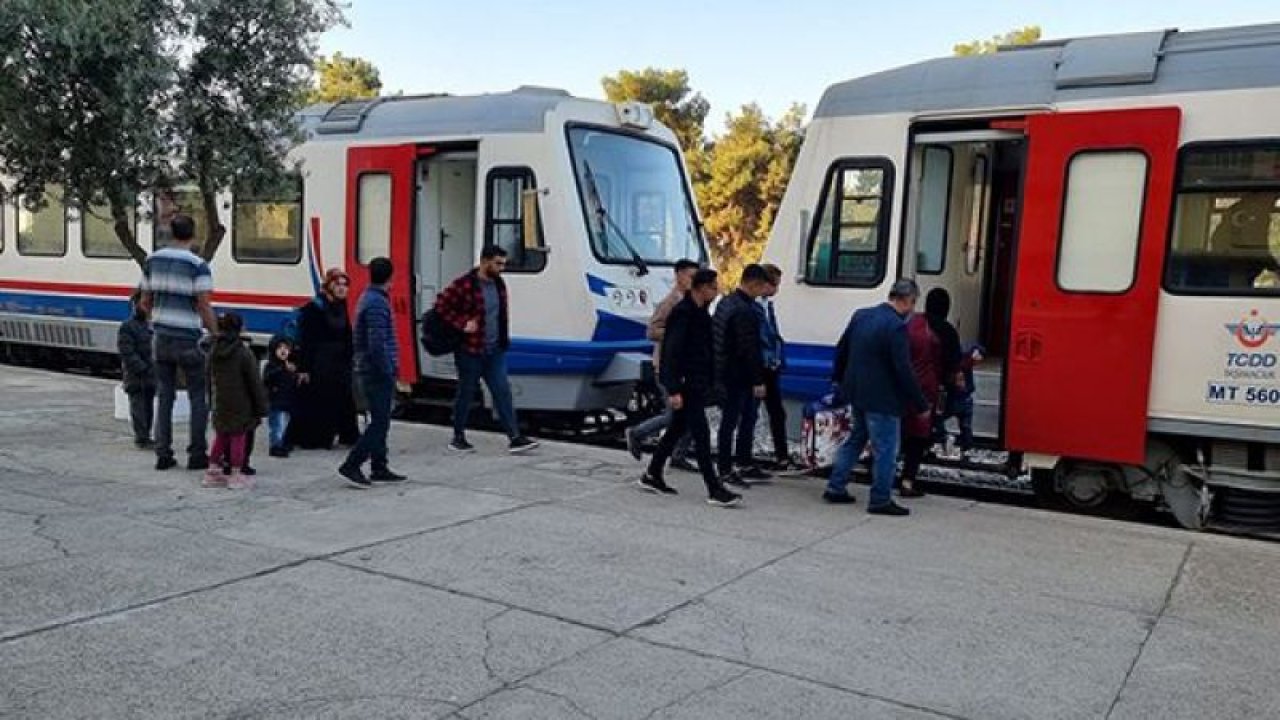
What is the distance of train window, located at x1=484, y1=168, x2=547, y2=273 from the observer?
980cm

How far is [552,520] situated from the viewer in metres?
6.73

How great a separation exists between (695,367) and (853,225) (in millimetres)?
1748

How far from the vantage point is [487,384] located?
9203 millimetres

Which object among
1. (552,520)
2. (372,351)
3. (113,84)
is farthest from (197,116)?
(552,520)

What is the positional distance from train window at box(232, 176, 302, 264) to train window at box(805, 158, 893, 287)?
19.8 feet

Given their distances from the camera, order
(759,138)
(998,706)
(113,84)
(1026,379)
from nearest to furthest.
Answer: (998,706) → (1026,379) → (113,84) → (759,138)

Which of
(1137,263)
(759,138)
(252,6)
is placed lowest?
(1137,263)

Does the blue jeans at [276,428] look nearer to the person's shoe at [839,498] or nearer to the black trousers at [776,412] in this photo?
the black trousers at [776,412]

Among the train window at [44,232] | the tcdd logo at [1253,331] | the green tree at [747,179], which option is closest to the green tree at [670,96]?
the green tree at [747,179]

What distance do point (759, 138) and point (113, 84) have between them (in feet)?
81.5

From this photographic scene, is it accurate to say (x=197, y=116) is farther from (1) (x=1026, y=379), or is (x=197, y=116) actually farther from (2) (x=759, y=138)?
(2) (x=759, y=138)

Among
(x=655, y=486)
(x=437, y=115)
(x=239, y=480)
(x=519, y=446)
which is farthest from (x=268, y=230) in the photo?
(x=655, y=486)

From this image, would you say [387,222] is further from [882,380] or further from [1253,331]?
[1253,331]

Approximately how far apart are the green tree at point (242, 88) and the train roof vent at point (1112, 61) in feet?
20.5
